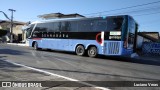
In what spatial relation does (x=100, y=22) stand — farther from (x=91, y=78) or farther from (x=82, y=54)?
(x=91, y=78)

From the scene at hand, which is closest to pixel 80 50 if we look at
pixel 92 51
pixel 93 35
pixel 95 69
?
pixel 92 51

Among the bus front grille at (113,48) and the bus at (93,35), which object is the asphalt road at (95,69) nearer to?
the bus front grille at (113,48)

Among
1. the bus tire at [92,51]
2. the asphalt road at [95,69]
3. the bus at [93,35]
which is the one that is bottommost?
the asphalt road at [95,69]

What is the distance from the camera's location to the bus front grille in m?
17.6

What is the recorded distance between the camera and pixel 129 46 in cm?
1830

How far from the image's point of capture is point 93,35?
1950 cm

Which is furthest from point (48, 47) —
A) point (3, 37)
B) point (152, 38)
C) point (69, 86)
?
point (3, 37)

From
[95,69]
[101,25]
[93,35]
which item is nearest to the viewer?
[95,69]

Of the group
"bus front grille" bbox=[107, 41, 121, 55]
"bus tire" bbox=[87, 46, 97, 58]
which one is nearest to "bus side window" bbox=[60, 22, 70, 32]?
"bus tire" bbox=[87, 46, 97, 58]

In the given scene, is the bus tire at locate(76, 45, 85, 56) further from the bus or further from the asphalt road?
the asphalt road

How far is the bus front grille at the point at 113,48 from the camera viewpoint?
1761 cm

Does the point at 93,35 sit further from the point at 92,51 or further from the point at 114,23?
the point at 114,23

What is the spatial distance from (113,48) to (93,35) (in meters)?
2.35

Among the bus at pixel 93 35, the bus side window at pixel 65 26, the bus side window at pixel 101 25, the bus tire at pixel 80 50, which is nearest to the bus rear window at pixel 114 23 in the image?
the bus at pixel 93 35
